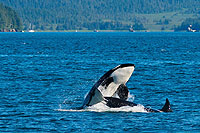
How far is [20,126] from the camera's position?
24828mm

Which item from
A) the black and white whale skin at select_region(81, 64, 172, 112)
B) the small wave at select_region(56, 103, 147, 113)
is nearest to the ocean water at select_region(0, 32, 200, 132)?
the small wave at select_region(56, 103, 147, 113)

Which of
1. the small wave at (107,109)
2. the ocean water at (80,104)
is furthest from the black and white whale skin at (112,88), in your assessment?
the ocean water at (80,104)

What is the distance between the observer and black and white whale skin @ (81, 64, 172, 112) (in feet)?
79.8

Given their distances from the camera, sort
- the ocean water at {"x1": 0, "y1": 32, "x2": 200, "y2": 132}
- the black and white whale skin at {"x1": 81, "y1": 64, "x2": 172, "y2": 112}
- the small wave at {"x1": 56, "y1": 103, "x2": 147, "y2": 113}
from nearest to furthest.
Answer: the black and white whale skin at {"x1": 81, "y1": 64, "x2": 172, "y2": 112}, the ocean water at {"x1": 0, "y1": 32, "x2": 200, "y2": 132}, the small wave at {"x1": 56, "y1": 103, "x2": 147, "y2": 113}

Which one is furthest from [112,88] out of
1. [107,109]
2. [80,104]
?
[80,104]

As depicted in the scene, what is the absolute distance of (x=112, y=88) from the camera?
25.4m

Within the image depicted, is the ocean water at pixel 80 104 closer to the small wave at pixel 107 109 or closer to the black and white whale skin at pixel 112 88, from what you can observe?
the small wave at pixel 107 109

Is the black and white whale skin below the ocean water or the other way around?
the other way around

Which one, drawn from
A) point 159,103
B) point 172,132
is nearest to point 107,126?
point 172,132

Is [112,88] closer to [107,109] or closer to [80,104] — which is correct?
[107,109]

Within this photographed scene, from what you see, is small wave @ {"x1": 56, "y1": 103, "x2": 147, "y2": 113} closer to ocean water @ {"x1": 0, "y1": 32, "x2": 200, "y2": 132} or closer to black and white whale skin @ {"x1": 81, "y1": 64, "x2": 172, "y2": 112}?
ocean water @ {"x1": 0, "y1": 32, "x2": 200, "y2": 132}

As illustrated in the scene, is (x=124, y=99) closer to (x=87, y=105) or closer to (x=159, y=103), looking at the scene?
(x=87, y=105)

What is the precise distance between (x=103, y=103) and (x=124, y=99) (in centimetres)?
120

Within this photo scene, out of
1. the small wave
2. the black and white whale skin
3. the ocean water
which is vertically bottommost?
the ocean water
